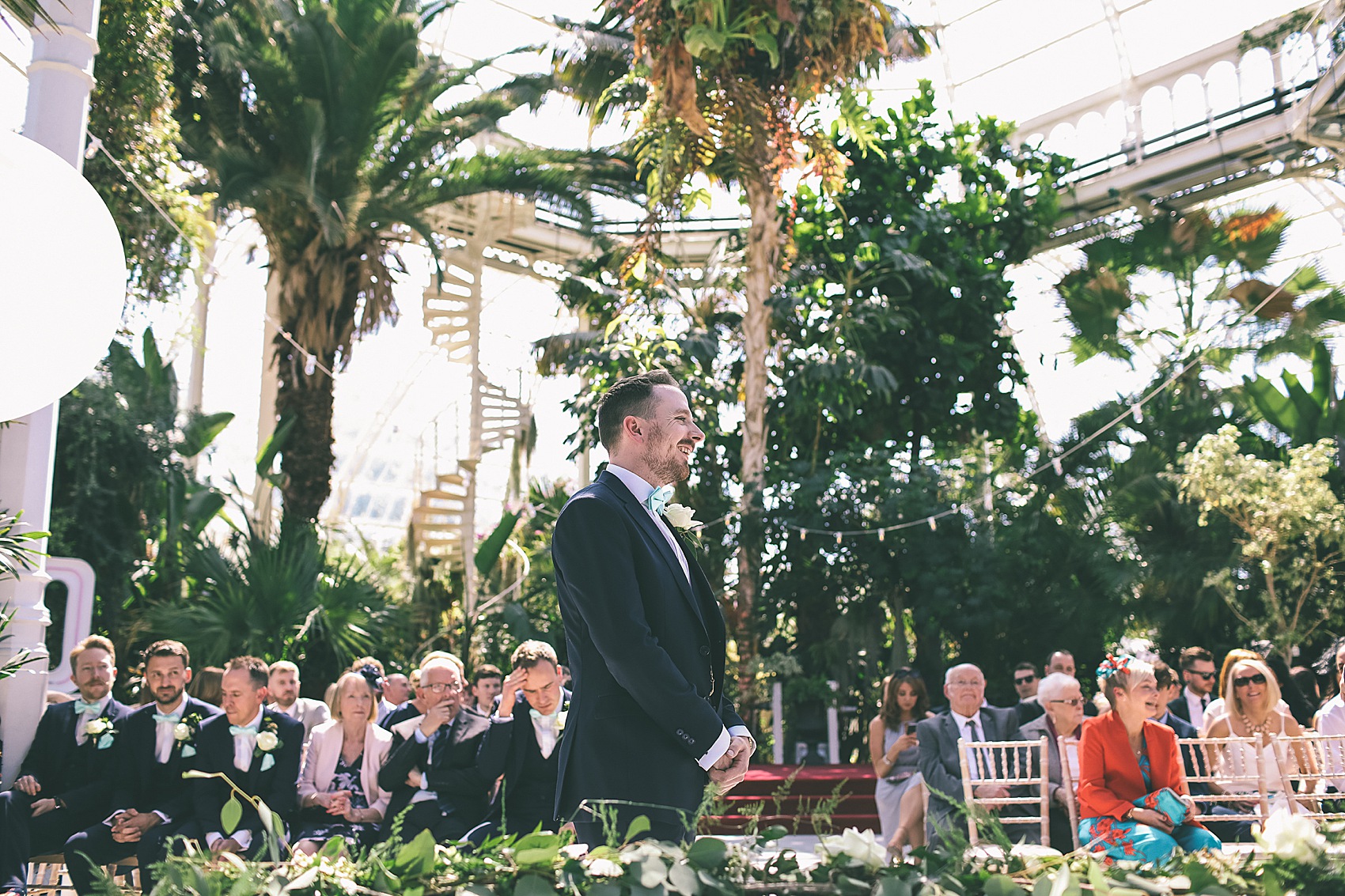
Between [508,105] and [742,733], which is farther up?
[508,105]

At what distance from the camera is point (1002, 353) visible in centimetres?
1517

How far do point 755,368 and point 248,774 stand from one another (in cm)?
720

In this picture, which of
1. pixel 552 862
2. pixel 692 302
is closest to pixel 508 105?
pixel 692 302

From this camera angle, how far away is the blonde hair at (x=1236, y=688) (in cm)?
588

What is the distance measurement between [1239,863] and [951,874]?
42 centimetres

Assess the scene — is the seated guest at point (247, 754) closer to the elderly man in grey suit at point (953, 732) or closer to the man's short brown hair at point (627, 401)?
the man's short brown hair at point (627, 401)

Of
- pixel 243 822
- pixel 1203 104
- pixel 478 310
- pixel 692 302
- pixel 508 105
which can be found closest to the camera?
pixel 243 822

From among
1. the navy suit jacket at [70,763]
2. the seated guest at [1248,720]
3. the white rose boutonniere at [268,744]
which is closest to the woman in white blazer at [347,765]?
the white rose boutonniere at [268,744]

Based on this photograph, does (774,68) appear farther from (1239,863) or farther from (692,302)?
(1239,863)

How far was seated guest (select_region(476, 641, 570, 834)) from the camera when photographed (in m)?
5.27

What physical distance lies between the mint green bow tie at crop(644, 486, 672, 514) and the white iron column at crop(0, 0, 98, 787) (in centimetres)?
301

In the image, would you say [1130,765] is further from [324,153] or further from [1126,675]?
[324,153]

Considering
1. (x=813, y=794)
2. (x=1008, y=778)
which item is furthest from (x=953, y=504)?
(x=1008, y=778)

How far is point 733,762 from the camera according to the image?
2.40 m
